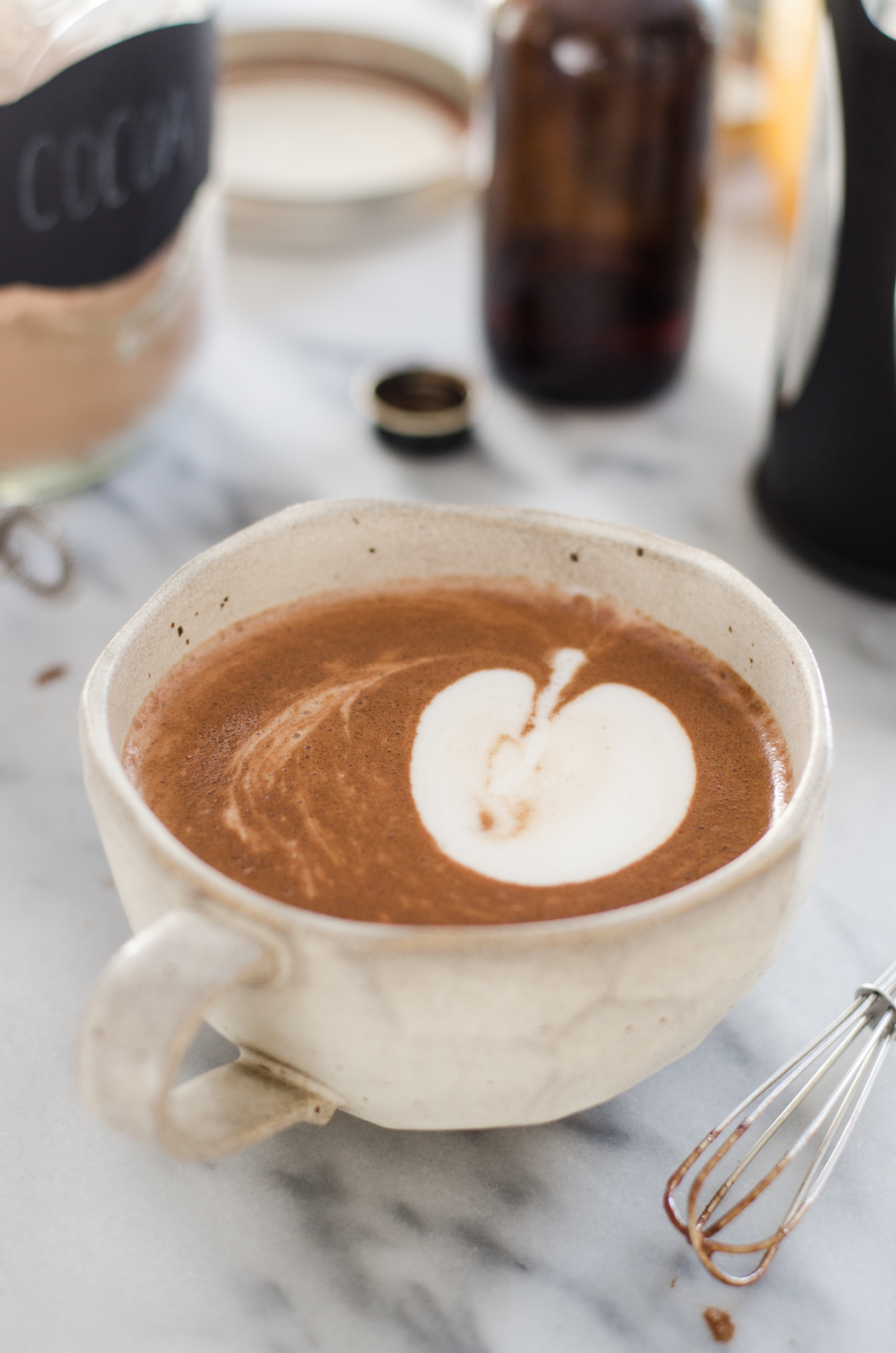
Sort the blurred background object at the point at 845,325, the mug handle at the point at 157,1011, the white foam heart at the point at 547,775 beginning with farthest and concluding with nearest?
the blurred background object at the point at 845,325 → the white foam heart at the point at 547,775 → the mug handle at the point at 157,1011

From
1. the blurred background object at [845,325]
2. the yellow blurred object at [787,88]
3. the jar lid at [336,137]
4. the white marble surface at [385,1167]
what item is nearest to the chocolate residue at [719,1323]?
the white marble surface at [385,1167]

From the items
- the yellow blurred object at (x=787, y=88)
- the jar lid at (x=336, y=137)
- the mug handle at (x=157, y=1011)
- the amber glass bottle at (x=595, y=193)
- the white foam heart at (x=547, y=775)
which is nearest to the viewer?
the mug handle at (x=157, y=1011)

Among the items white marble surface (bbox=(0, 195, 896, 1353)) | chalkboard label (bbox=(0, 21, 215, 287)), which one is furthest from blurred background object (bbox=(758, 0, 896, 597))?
chalkboard label (bbox=(0, 21, 215, 287))

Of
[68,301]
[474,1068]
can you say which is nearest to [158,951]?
[474,1068]

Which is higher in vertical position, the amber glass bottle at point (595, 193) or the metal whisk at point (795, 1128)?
the amber glass bottle at point (595, 193)

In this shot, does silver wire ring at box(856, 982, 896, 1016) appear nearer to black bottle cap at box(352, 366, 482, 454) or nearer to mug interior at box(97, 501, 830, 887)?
mug interior at box(97, 501, 830, 887)

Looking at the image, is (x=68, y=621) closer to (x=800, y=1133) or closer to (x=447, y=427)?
(x=447, y=427)

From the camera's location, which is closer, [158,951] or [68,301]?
[158,951]

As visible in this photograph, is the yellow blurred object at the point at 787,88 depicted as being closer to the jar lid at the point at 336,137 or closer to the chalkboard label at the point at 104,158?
the jar lid at the point at 336,137
